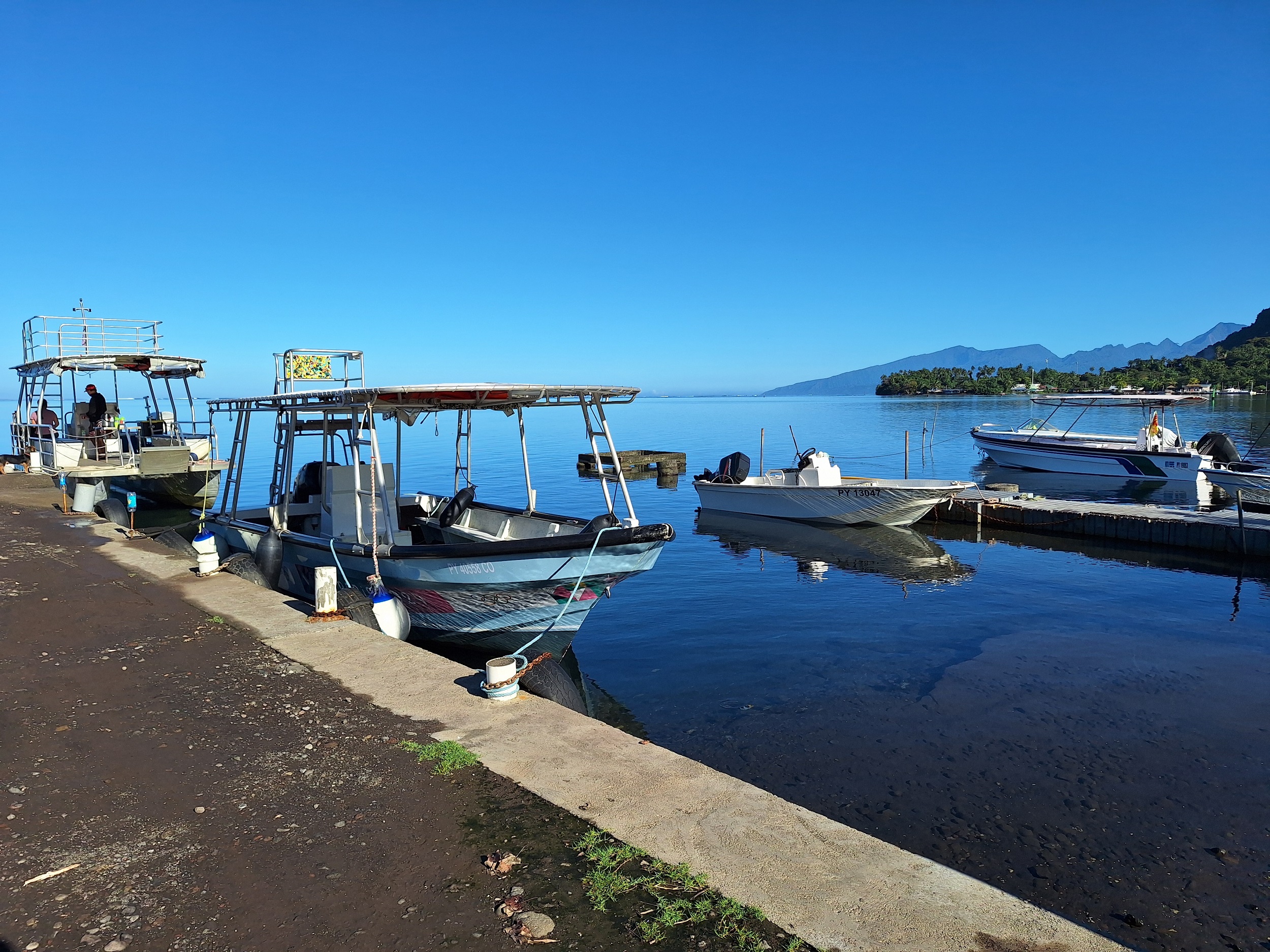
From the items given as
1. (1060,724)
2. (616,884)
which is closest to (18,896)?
(616,884)

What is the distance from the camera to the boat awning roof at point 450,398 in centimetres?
898

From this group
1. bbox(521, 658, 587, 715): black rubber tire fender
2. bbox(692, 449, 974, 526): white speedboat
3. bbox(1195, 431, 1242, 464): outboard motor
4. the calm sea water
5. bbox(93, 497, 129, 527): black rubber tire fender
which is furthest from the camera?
Result: bbox(1195, 431, 1242, 464): outboard motor

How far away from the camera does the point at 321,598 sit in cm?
920

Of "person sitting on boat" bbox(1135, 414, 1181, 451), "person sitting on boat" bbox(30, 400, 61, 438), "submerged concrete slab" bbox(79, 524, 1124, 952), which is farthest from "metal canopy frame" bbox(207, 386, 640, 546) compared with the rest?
"person sitting on boat" bbox(1135, 414, 1181, 451)

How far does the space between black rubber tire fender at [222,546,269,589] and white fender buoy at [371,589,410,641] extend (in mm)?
2956

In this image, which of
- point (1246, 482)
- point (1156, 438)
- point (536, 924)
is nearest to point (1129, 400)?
point (1246, 482)

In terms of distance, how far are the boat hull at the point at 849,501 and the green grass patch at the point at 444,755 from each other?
19.9 m

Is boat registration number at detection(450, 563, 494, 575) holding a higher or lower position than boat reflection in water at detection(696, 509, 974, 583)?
higher

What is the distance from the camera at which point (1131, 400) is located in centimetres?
2881

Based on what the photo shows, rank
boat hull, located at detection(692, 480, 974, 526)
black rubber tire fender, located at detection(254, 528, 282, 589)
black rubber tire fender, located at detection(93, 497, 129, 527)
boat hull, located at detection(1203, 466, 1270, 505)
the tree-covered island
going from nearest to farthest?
black rubber tire fender, located at detection(254, 528, 282, 589) → black rubber tire fender, located at detection(93, 497, 129, 527) → boat hull, located at detection(1203, 466, 1270, 505) → boat hull, located at detection(692, 480, 974, 526) → the tree-covered island

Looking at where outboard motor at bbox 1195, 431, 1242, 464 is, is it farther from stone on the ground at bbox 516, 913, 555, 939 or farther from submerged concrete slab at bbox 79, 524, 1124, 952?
stone on the ground at bbox 516, 913, 555, 939

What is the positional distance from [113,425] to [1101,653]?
86.8ft

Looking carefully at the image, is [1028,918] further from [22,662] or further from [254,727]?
[22,662]

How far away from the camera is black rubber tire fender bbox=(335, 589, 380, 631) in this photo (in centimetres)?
944
